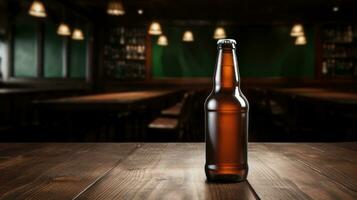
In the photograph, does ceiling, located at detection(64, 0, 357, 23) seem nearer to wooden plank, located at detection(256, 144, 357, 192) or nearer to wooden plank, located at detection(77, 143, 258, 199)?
wooden plank, located at detection(256, 144, 357, 192)

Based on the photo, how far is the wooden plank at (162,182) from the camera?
2.31ft

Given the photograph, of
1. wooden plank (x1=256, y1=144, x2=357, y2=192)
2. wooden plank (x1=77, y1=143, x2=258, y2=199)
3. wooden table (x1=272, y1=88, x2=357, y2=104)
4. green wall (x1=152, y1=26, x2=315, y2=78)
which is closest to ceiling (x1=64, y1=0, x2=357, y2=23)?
green wall (x1=152, y1=26, x2=315, y2=78)

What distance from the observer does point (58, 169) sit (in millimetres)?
916

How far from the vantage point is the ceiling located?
897 cm

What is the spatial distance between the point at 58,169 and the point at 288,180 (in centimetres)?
51

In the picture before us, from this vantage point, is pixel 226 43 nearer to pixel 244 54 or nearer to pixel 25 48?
pixel 244 54

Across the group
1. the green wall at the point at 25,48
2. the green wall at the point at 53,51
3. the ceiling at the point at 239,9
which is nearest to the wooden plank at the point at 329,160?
the ceiling at the point at 239,9

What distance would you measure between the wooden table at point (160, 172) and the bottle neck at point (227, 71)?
198mm

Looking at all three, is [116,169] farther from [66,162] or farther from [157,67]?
[157,67]

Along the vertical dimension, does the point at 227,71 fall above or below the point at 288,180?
above

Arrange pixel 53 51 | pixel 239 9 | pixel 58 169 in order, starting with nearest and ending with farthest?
pixel 58 169, pixel 239 9, pixel 53 51

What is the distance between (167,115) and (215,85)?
→ 442 centimetres

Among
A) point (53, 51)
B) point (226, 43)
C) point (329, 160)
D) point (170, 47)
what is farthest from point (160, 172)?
point (53, 51)

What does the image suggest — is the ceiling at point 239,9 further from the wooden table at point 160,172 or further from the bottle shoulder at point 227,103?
the bottle shoulder at point 227,103
